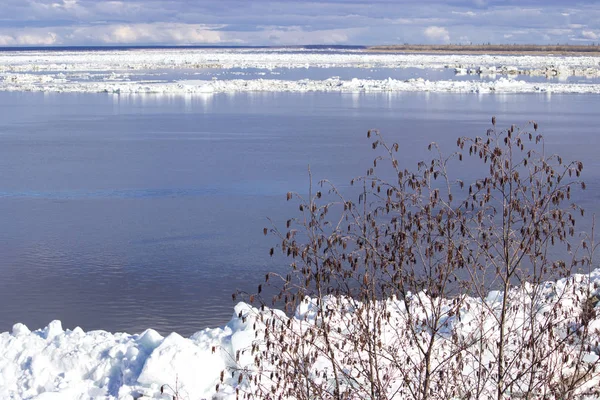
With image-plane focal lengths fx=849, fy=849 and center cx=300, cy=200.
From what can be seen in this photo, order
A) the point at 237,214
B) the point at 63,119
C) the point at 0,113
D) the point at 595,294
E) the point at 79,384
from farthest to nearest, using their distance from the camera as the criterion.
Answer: the point at 0,113 < the point at 63,119 < the point at 237,214 < the point at 595,294 < the point at 79,384

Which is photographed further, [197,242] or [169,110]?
[169,110]

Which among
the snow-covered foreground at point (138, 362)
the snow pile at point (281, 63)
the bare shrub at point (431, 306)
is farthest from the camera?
the snow pile at point (281, 63)

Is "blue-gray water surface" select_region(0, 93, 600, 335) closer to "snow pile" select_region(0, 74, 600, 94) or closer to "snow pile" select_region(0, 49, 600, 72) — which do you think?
"snow pile" select_region(0, 74, 600, 94)

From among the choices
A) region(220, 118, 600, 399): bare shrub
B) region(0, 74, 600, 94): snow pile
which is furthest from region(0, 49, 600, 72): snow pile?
region(220, 118, 600, 399): bare shrub

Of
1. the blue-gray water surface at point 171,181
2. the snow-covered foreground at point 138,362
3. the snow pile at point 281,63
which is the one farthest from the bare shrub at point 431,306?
the snow pile at point 281,63

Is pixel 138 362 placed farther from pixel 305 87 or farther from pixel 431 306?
pixel 305 87

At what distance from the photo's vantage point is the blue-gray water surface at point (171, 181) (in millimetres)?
9016

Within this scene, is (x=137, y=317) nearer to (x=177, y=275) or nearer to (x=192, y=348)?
(x=177, y=275)

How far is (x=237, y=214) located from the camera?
41.5 feet

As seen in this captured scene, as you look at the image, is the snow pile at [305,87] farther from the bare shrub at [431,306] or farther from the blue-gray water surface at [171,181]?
the bare shrub at [431,306]

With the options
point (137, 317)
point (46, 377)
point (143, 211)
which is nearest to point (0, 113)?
point (143, 211)

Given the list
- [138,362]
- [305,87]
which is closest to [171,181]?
[138,362]

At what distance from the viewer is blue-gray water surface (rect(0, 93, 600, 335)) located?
902cm

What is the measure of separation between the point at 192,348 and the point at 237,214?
639 cm
